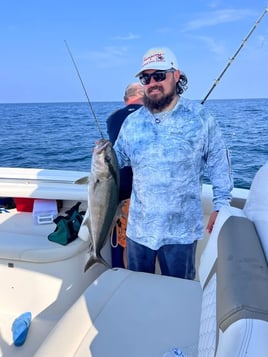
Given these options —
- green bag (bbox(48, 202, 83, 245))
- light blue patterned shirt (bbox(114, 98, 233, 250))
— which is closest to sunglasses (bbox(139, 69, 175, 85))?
light blue patterned shirt (bbox(114, 98, 233, 250))

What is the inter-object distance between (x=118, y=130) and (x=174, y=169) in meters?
0.73

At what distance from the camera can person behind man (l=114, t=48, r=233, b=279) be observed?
2090mm

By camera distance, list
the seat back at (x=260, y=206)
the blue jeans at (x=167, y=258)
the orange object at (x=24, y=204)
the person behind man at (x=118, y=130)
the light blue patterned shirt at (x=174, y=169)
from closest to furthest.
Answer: the seat back at (x=260, y=206) < the light blue patterned shirt at (x=174, y=169) < the blue jeans at (x=167, y=258) < the person behind man at (x=118, y=130) < the orange object at (x=24, y=204)

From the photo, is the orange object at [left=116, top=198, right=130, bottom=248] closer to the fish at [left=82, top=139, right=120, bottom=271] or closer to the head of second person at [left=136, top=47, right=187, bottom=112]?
the fish at [left=82, top=139, right=120, bottom=271]

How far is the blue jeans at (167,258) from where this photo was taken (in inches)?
86.5

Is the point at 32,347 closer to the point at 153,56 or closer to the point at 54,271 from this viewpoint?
the point at 54,271

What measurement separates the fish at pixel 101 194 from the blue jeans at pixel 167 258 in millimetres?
187

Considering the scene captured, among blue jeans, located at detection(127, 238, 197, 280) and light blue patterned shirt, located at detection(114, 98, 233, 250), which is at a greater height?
light blue patterned shirt, located at detection(114, 98, 233, 250)

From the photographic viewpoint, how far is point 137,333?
5.60ft

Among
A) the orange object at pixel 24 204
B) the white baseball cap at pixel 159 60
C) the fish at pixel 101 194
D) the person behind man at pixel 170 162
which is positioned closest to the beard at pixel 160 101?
the person behind man at pixel 170 162

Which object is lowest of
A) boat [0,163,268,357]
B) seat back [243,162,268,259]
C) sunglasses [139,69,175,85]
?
boat [0,163,268,357]

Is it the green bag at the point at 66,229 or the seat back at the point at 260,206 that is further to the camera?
the green bag at the point at 66,229

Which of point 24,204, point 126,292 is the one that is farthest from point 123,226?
point 24,204

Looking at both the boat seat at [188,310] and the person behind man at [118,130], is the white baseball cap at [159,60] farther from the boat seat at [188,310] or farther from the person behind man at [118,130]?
the boat seat at [188,310]
